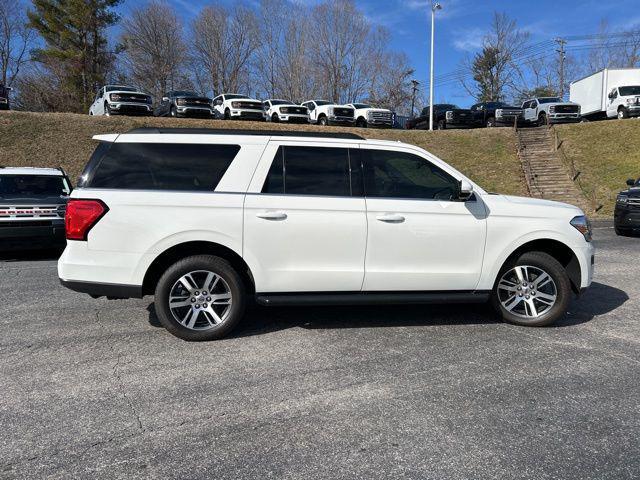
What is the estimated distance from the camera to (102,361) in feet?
13.1

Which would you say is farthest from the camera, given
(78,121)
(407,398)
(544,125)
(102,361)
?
(544,125)

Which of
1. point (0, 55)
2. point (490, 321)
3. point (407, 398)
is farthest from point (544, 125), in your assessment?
point (0, 55)

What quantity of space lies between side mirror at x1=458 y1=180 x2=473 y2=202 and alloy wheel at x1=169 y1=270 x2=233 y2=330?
2.41m

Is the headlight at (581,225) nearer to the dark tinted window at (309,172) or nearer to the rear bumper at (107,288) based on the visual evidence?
the dark tinted window at (309,172)

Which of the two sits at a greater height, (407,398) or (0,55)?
(0,55)

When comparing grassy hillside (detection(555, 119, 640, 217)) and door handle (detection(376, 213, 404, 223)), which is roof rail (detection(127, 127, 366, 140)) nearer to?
door handle (detection(376, 213, 404, 223))

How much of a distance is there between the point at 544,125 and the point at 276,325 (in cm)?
2975

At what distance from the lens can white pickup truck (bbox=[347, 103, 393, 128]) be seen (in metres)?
27.8

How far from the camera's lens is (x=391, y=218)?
447 centimetres

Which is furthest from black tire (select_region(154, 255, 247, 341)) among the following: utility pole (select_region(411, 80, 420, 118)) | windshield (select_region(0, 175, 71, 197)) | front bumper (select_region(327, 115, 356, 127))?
utility pole (select_region(411, 80, 420, 118))

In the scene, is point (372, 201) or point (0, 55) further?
point (0, 55)

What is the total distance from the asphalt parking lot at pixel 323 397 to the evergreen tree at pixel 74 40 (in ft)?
135

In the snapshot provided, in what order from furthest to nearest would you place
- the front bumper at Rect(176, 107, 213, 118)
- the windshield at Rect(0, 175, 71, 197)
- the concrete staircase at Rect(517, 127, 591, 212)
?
the front bumper at Rect(176, 107, 213, 118)
the concrete staircase at Rect(517, 127, 591, 212)
the windshield at Rect(0, 175, 71, 197)

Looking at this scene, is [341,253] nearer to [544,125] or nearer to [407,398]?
[407,398]
